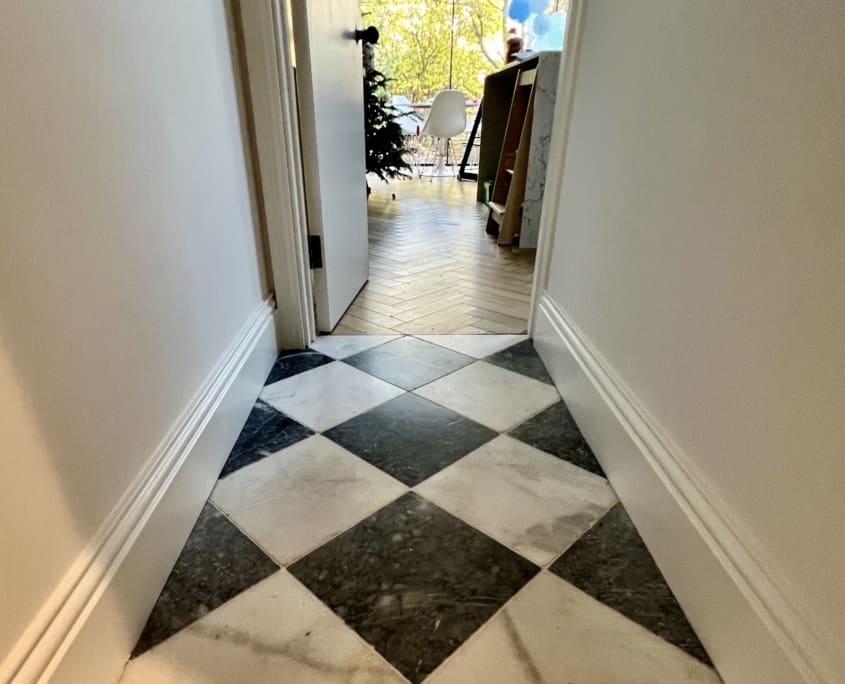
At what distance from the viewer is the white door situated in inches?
50.1

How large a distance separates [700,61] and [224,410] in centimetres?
98

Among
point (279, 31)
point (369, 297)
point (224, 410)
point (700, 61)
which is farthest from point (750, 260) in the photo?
point (369, 297)

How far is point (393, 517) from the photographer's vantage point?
84cm

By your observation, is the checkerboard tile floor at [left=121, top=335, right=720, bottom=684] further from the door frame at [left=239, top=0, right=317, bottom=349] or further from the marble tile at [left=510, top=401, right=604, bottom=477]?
the door frame at [left=239, top=0, right=317, bottom=349]

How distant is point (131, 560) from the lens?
0.63 m

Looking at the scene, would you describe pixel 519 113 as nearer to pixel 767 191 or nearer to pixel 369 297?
pixel 369 297

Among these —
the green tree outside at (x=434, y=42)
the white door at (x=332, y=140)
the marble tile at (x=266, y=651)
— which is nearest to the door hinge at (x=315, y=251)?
the white door at (x=332, y=140)

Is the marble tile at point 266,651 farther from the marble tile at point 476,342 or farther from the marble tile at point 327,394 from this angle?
the marble tile at point 476,342

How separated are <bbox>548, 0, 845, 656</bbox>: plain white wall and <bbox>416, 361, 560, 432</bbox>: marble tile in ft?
0.94

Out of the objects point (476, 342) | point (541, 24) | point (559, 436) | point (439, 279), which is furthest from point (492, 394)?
point (541, 24)

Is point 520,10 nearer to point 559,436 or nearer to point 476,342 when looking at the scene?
point 476,342

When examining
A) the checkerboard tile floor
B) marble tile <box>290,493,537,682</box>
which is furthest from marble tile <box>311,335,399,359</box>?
marble tile <box>290,493,537,682</box>

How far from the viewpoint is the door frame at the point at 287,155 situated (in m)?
1.12

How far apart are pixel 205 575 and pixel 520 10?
13.9 ft
